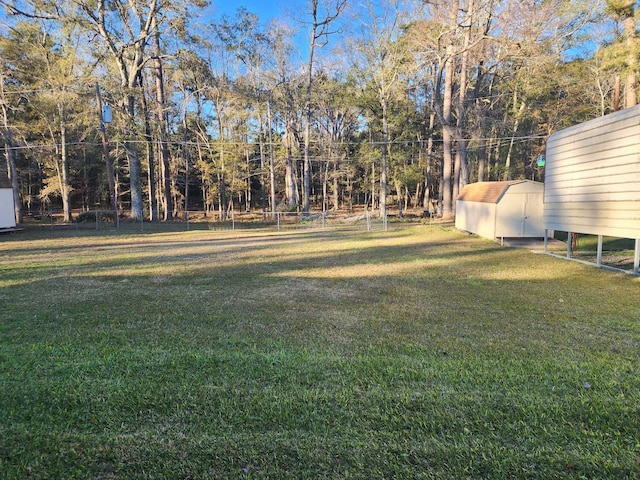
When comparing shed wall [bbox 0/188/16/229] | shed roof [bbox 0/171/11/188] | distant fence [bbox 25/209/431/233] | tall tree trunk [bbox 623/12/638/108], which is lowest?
distant fence [bbox 25/209/431/233]

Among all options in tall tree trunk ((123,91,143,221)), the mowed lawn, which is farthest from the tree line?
the mowed lawn

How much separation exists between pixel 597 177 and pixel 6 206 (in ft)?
74.8

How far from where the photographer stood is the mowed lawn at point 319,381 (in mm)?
2012

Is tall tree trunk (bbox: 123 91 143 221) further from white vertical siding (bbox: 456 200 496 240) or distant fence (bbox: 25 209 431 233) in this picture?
white vertical siding (bbox: 456 200 496 240)

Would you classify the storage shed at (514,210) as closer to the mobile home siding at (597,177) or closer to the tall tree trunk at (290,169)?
the mobile home siding at (597,177)

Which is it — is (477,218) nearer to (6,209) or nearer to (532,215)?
(532,215)

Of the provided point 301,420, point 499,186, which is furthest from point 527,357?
point 499,186

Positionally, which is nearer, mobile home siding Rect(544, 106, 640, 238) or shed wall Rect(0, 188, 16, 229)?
mobile home siding Rect(544, 106, 640, 238)

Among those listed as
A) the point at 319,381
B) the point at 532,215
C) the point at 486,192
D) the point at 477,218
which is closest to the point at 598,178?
the point at 532,215

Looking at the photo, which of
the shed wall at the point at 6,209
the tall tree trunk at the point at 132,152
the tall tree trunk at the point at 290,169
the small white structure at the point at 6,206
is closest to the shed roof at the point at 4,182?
the small white structure at the point at 6,206

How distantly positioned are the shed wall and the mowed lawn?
47.4 ft

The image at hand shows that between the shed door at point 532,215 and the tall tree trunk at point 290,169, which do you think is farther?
the tall tree trunk at point 290,169

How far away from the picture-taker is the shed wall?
17.4 meters

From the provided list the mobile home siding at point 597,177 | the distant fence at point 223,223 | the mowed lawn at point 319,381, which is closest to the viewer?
the mowed lawn at point 319,381
